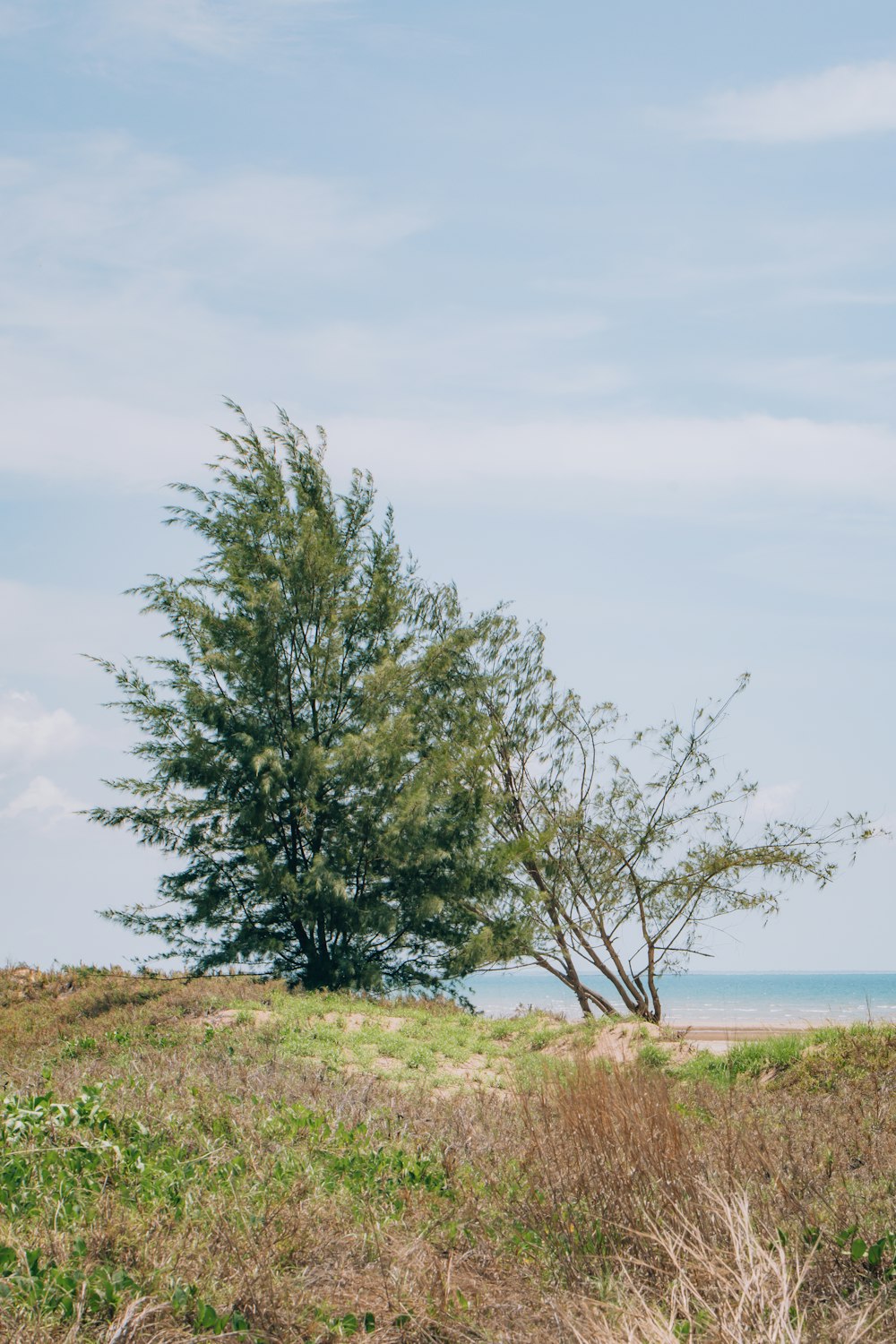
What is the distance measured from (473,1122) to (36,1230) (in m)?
3.25

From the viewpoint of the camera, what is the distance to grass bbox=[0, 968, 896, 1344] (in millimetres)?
4168

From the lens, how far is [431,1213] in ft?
18.3

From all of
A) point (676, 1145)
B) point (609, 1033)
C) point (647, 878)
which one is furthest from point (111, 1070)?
point (647, 878)

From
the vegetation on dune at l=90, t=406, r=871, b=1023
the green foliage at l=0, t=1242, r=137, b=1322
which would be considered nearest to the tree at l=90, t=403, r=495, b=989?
the vegetation on dune at l=90, t=406, r=871, b=1023

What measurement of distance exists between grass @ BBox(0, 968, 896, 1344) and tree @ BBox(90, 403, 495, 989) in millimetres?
6982

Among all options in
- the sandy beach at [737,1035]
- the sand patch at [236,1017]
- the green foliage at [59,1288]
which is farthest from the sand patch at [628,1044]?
the green foliage at [59,1288]

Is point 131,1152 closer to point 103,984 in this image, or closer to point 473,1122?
point 473,1122

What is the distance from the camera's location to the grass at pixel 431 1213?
417 centimetres

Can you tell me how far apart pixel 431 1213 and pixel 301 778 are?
1031 centimetres

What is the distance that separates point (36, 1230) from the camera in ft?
15.7

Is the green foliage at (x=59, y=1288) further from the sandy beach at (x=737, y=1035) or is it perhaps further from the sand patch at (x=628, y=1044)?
the sandy beach at (x=737, y=1035)

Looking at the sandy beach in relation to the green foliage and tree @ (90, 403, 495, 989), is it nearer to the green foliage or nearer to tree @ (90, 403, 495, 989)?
tree @ (90, 403, 495, 989)

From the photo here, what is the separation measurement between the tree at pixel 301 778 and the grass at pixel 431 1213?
698 centimetres

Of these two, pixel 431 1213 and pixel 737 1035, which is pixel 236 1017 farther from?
pixel 431 1213
